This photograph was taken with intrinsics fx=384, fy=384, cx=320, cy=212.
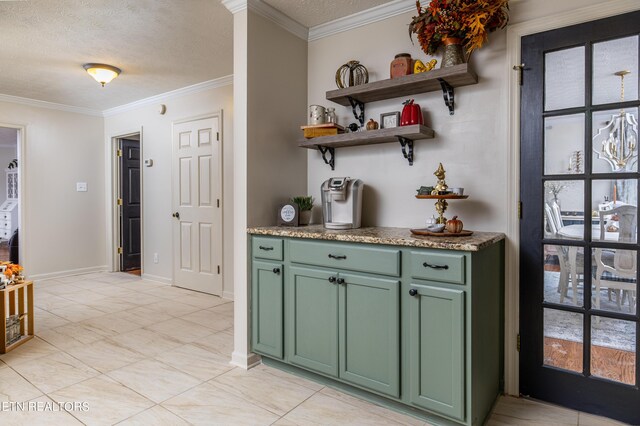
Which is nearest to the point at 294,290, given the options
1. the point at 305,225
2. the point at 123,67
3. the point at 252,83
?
the point at 305,225

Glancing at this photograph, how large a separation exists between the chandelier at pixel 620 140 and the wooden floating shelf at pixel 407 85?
70 centimetres

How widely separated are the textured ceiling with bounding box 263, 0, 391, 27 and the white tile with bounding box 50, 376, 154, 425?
8.32 feet

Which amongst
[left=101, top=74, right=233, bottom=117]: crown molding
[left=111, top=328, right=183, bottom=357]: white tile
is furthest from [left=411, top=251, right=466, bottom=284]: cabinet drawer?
[left=101, top=74, right=233, bottom=117]: crown molding

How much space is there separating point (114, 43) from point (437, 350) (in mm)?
3322

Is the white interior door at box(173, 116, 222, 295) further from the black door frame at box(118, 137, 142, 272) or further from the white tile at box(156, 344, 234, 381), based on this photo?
the white tile at box(156, 344, 234, 381)

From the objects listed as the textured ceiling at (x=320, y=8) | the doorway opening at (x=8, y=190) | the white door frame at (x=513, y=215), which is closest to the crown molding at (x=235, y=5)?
the textured ceiling at (x=320, y=8)

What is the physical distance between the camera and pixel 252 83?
8.27 feet

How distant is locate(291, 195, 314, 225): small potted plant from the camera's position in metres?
2.71

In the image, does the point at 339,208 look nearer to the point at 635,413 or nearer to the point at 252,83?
the point at 252,83

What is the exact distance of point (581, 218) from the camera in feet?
6.56

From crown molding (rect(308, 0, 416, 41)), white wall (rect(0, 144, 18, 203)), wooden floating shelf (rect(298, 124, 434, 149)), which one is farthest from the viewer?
white wall (rect(0, 144, 18, 203))

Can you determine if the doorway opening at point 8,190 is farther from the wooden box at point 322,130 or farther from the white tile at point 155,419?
the wooden box at point 322,130

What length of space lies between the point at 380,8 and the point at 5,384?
10.8ft

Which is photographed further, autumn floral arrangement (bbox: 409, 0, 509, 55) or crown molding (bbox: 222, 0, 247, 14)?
crown molding (bbox: 222, 0, 247, 14)
